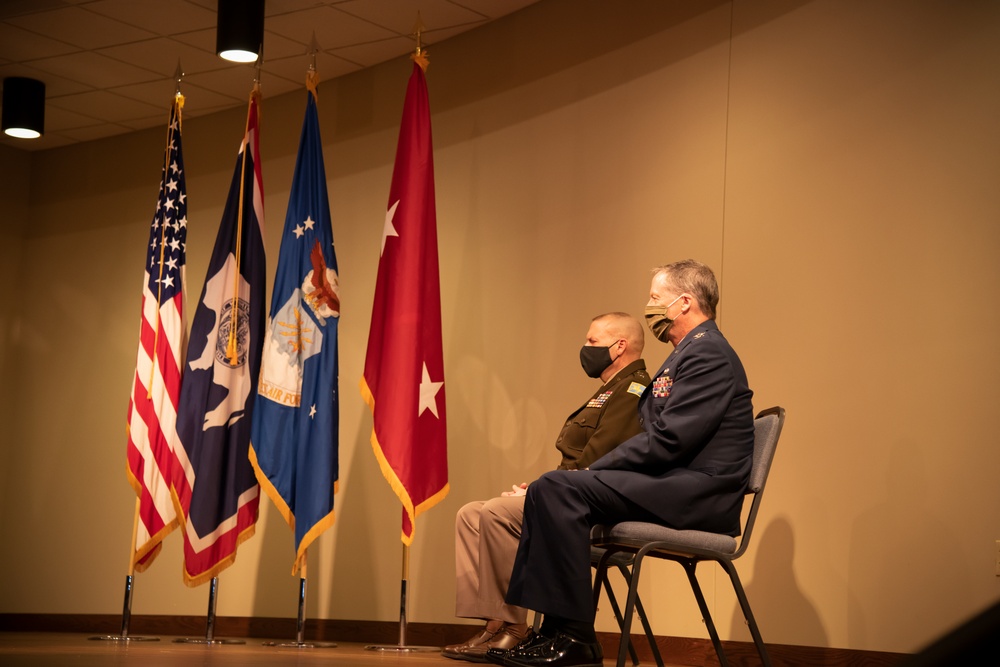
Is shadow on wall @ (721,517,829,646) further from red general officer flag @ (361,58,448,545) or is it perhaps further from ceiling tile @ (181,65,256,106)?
ceiling tile @ (181,65,256,106)

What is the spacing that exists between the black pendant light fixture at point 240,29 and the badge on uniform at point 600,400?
2.49m

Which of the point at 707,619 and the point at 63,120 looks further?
the point at 63,120

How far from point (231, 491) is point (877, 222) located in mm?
2972

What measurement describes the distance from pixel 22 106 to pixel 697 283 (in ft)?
15.6

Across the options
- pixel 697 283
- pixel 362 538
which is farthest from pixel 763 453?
pixel 362 538

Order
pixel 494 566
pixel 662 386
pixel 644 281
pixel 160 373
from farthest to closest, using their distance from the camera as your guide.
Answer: pixel 160 373
pixel 644 281
pixel 494 566
pixel 662 386

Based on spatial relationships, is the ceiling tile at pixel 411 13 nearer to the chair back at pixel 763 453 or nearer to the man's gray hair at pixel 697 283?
the man's gray hair at pixel 697 283

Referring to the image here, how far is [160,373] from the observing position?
5.16 meters

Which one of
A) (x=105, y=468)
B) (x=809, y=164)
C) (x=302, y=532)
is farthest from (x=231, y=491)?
(x=809, y=164)

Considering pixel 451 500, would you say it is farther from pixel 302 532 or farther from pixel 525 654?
pixel 525 654

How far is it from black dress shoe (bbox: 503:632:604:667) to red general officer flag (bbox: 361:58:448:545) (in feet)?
5.50

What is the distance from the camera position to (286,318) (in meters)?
4.82

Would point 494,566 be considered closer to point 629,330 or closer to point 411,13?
point 629,330

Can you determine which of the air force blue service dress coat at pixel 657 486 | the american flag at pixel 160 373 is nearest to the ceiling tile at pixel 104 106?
the american flag at pixel 160 373
